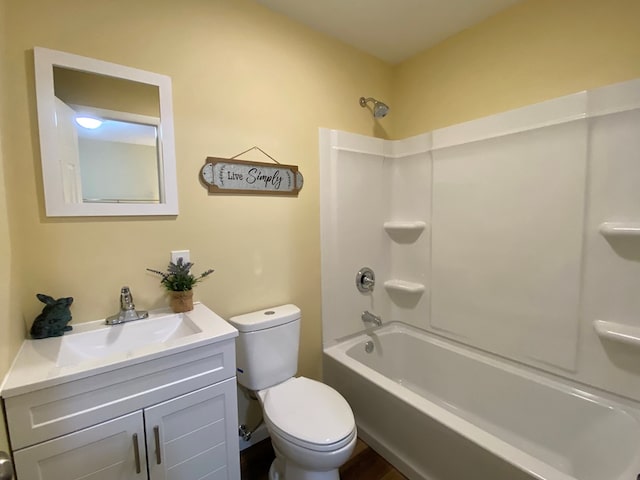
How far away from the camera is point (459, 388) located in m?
1.92

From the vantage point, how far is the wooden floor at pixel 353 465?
155cm

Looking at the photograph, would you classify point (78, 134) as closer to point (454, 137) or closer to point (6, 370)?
point (6, 370)

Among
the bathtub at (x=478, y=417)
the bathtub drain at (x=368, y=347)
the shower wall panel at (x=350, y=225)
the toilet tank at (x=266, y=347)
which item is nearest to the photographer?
the bathtub at (x=478, y=417)

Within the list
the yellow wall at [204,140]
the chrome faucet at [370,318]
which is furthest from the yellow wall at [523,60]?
the chrome faucet at [370,318]

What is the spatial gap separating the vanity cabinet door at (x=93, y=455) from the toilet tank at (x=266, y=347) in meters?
0.56

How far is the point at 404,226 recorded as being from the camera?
2.18 metres

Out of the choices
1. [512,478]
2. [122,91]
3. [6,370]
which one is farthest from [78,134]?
[512,478]

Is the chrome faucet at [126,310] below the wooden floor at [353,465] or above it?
above

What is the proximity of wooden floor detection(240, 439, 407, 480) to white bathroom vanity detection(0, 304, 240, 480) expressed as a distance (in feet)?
1.52

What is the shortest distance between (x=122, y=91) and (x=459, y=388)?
249 centimetres

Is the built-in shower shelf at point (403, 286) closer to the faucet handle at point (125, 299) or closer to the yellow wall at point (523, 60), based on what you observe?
the yellow wall at point (523, 60)

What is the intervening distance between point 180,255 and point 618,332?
2.08 metres

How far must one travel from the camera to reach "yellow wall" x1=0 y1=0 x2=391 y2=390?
1.10 metres

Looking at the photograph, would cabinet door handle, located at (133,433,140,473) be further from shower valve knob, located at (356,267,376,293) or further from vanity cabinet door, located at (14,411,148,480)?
shower valve knob, located at (356,267,376,293)
